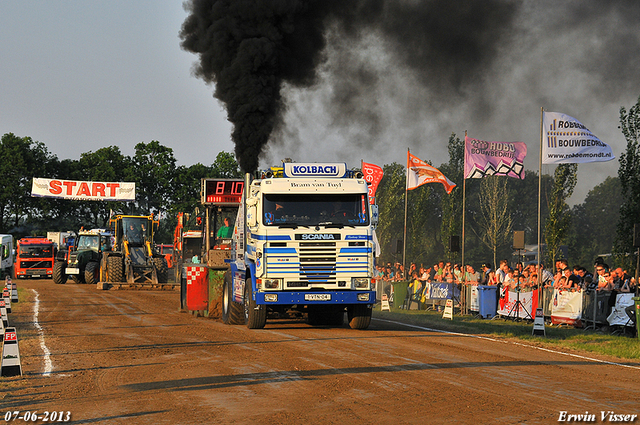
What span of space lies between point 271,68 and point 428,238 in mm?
72666

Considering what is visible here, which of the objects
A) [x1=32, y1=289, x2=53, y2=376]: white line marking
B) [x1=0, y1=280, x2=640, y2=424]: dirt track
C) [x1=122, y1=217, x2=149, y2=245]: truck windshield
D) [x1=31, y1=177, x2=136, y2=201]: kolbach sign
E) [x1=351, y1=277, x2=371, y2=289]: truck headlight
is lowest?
[x1=32, y1=289, x2=53, y2=376]: white line marking

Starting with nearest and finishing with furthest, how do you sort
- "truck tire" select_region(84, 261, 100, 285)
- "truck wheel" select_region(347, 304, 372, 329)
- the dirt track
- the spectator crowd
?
the dirt track
"truck wheel" select_region(347, 304, 372, 329)
the spectator crowd
"truck tire" select_region(84, 261, 100, 285)

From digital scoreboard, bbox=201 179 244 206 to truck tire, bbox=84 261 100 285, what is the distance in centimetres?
2311

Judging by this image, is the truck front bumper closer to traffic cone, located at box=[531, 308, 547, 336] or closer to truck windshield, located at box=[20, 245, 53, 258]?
traffic cone, located at box=[531, 308, 547, 336]

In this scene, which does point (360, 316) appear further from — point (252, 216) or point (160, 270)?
point (160, 270)

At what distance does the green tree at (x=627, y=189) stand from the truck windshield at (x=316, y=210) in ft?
43.4

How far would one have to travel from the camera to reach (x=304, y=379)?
9.18 metres

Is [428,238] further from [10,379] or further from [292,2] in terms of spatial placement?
[10,379]

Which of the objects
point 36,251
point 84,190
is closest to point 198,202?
point 84,190

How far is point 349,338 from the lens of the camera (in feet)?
46.2

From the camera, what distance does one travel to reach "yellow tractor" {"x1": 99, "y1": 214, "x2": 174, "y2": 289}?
3441 centimetres

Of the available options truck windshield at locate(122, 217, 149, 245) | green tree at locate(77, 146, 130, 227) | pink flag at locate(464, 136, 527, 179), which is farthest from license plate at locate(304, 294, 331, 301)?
green tree at locate(77, 146, 130, 227)

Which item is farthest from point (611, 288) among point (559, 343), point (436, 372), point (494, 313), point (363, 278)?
point (436, 372)

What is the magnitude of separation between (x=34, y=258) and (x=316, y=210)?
1650 inches
